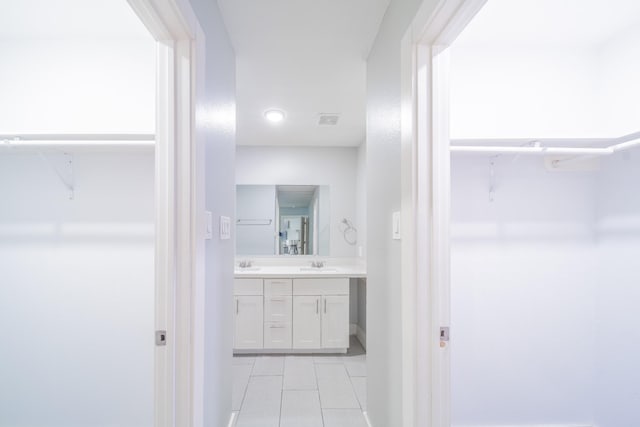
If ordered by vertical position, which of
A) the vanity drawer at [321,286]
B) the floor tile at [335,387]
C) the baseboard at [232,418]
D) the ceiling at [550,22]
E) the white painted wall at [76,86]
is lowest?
the floor tile at [335,387]

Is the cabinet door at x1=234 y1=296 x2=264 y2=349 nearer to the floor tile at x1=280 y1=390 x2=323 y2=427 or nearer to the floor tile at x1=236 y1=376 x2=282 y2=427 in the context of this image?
the floor tile at x1=236 y1=376 x2=282 y2=427

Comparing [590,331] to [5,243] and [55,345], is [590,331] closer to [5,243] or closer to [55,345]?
[55,345]

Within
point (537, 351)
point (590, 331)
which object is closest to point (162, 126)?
point (537, 351)

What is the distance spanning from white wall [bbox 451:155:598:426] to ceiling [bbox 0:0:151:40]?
188 centimetres

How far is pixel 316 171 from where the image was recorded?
3.60m

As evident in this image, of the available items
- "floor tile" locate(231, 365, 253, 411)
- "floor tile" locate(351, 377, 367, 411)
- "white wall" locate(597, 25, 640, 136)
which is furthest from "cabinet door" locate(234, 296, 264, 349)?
"white wall" locate(597, 25, 640, 136)

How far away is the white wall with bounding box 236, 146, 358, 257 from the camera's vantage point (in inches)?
139

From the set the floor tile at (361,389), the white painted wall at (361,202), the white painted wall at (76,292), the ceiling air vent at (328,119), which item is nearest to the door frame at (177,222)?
the white painted wall at (76,292)

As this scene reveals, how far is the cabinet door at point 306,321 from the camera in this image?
290 centimetres

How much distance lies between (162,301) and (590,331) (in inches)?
87.8

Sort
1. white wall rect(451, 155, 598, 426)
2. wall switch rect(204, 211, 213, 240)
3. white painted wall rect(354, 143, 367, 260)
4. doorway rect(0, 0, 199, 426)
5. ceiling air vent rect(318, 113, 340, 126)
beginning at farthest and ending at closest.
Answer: white painted wall rect(354, 143, 367, 260) < ceiling air vent rect(318, 113, 340, 126) < white wall rect(451, 155, 598, 426) < doorway rect(0, 0, 199, 426) < wall switch rect(204, 211, 213, 240)

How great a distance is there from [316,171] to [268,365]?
7.00ft

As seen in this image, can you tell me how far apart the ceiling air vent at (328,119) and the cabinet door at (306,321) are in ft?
5.58

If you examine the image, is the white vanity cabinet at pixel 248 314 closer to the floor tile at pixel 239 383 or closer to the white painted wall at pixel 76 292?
the floor tile at pixel 239 383
